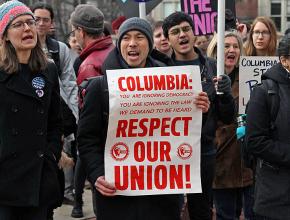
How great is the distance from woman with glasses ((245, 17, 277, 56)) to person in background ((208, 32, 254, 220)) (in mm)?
321

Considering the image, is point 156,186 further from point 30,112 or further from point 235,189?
point 235,189

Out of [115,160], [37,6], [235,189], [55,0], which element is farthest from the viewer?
[55,0]

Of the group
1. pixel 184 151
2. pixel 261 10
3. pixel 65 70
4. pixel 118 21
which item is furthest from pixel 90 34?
pixel 261 10

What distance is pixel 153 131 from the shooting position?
3.61m

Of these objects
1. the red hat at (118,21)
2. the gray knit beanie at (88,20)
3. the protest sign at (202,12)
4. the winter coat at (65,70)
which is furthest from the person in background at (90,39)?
the red hat at (118,21)

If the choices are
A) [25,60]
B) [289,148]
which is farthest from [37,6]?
[289,148]

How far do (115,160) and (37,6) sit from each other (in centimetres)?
311

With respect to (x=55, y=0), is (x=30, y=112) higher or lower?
lower

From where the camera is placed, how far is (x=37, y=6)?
6207 mm

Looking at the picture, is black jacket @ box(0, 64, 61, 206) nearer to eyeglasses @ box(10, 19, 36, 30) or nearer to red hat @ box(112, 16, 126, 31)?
eyeglasses @ box(10, 19, 36, 30)

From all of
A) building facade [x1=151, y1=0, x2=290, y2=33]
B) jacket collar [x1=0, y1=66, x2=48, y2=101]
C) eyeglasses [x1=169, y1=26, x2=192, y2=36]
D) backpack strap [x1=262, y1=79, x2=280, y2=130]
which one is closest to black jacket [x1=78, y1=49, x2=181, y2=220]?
jacket collar [x1=0, y1=66, x2=48, y2=101]

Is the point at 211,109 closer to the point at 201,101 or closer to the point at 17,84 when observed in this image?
the point at 201,101

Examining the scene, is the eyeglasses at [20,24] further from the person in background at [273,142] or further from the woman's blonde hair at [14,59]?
the person in background at [273,142]

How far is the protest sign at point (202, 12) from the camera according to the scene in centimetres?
645
